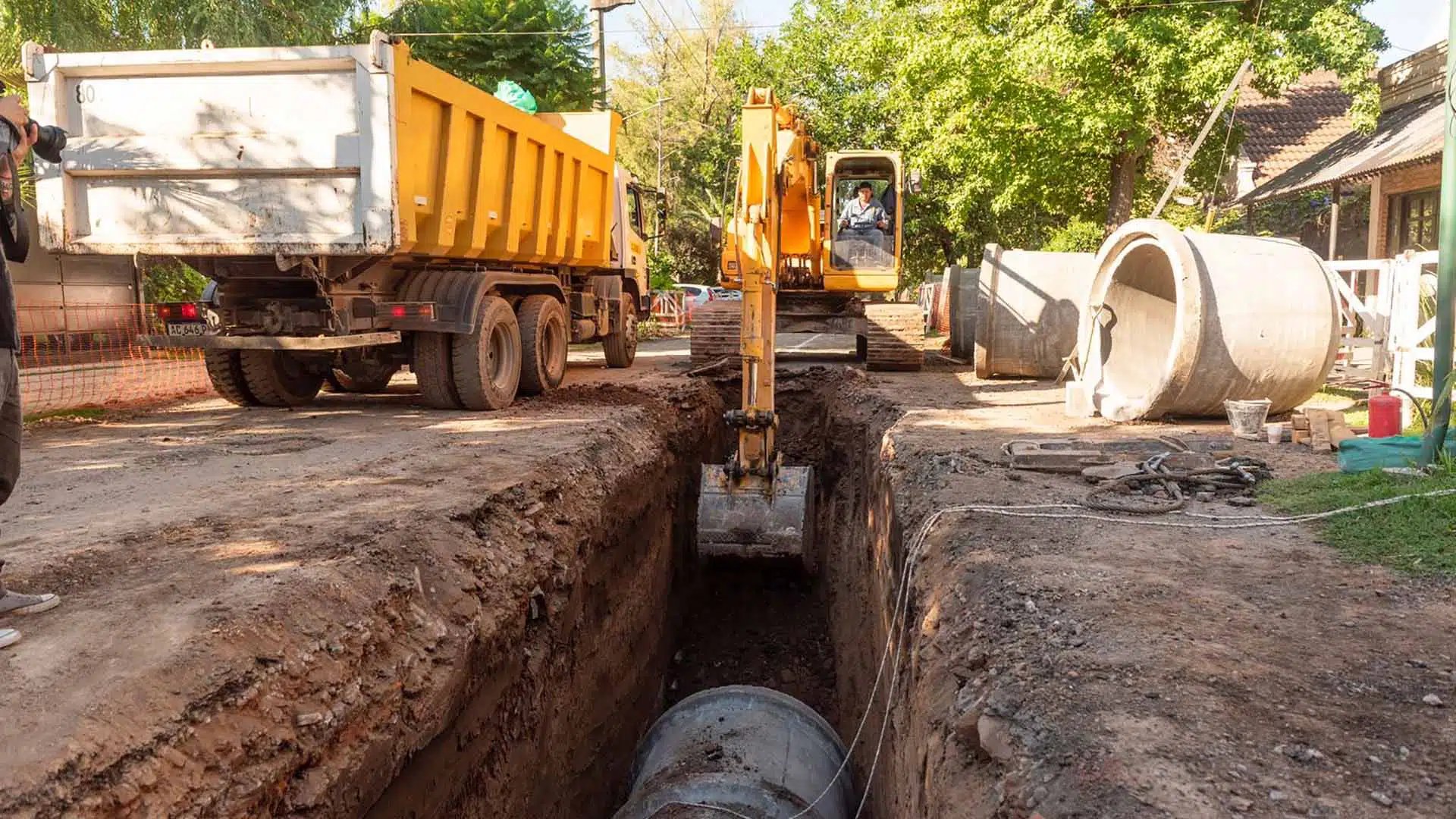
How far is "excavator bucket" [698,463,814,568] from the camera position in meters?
7.33

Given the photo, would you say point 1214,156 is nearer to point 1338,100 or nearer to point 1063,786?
point 1338,100

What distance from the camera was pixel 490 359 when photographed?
9.12 m

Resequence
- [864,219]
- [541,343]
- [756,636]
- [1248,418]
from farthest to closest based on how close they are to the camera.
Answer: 1. [864,219]
2. [541,343]
3. [756,636]
4. [1248,418]

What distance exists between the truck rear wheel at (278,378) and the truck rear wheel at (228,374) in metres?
0.04

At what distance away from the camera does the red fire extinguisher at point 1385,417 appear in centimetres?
633

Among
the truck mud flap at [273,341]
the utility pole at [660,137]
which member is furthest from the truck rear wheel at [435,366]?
the utility pole at [660,137]

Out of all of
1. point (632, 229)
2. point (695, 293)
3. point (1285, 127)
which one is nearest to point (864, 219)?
point (632, 229)

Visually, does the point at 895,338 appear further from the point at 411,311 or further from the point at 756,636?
the point at 411,311

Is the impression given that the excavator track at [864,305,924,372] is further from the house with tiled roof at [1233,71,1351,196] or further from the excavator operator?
the house with tiled roof at [1233,71,1351,196]

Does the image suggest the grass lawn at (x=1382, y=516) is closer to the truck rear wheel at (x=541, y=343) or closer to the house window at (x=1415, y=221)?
the truck rear wheel at (x=541, y=343)

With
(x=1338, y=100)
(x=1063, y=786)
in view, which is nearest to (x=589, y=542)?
(x=1063, y=786)

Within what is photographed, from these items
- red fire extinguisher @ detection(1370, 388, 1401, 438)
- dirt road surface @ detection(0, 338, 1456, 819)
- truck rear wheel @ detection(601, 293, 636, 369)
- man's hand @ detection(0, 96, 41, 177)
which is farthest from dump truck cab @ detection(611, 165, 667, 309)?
man's hand @ detection(0, 96, 41, 177)

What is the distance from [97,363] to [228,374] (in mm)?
5602

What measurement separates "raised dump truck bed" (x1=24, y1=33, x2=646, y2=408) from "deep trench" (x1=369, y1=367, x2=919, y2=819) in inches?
99.6
